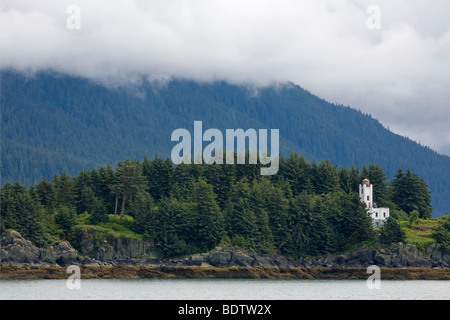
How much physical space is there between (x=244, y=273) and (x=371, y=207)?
25.5m

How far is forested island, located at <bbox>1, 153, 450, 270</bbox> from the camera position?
119 m

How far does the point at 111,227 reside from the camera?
122 m

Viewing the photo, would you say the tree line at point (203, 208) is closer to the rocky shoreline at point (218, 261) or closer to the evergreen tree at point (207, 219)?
the evergreen tree at point (207, 219)

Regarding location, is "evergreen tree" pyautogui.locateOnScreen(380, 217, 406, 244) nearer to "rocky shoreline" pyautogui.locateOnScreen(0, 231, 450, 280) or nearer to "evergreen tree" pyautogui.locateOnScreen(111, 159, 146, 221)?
"rocky shoreline" pyautogui.locateOnScreen(0, 231, 450, 280)

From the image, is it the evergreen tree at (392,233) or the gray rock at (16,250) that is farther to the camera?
the evergreen tree at (392,233)

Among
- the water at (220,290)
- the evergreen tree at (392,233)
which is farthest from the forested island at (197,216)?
the water at (220,290)

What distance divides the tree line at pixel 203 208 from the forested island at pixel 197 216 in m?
0.15

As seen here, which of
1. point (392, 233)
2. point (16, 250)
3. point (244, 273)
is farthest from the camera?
point (392, 233)

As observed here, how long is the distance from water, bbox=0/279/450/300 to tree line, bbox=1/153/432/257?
13.0 m

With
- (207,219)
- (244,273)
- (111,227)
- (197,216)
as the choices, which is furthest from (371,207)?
(111,227)

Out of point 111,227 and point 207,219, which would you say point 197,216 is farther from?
point 111,227

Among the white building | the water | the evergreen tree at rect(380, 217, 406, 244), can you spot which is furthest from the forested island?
the water

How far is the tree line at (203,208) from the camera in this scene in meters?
120
